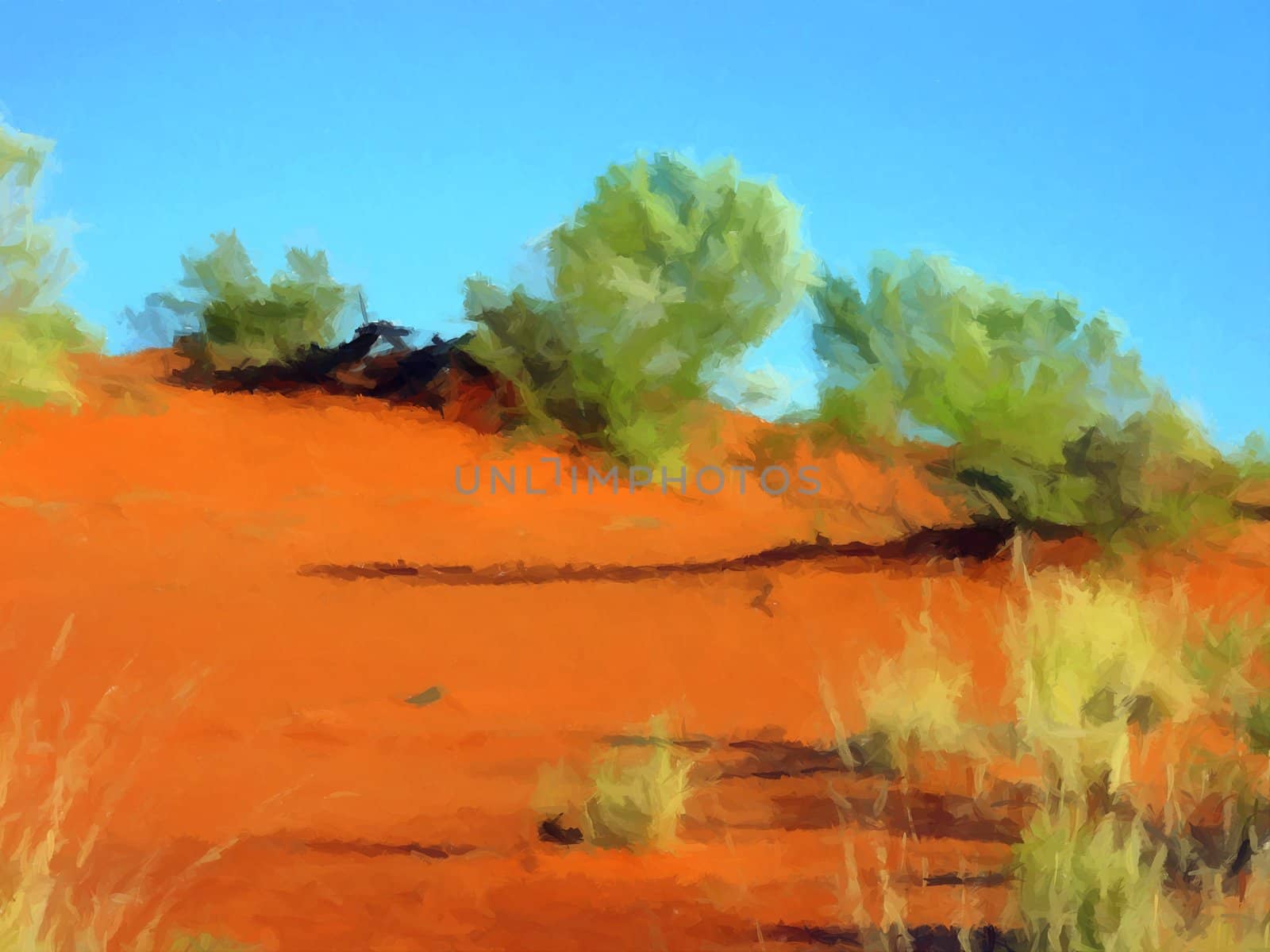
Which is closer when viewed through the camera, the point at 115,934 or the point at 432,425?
the point at 115,934

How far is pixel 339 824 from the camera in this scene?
4.90m

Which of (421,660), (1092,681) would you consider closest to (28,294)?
(421,660)

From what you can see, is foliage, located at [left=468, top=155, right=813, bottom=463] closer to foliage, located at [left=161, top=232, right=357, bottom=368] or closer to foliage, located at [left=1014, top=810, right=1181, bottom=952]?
foliage, located at [left=161, top=232, right=357, bottom=368]

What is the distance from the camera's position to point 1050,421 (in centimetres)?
1352

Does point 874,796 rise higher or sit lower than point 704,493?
lower

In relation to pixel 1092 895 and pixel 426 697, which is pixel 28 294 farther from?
pixel 1092 895

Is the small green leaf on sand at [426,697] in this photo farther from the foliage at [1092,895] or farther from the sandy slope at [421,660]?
the foliage at [1092,895]

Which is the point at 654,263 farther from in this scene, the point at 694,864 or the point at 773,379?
the point at 694,864

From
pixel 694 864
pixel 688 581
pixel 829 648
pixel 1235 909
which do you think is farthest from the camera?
pixel 688 581

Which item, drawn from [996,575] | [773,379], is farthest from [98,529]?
[773,379]

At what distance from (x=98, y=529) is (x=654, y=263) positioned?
1163cm

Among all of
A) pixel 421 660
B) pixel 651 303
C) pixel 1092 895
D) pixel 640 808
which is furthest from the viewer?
pixel 651 303

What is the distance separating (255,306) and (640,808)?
66.7 ft

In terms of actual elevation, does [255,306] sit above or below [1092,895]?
above
